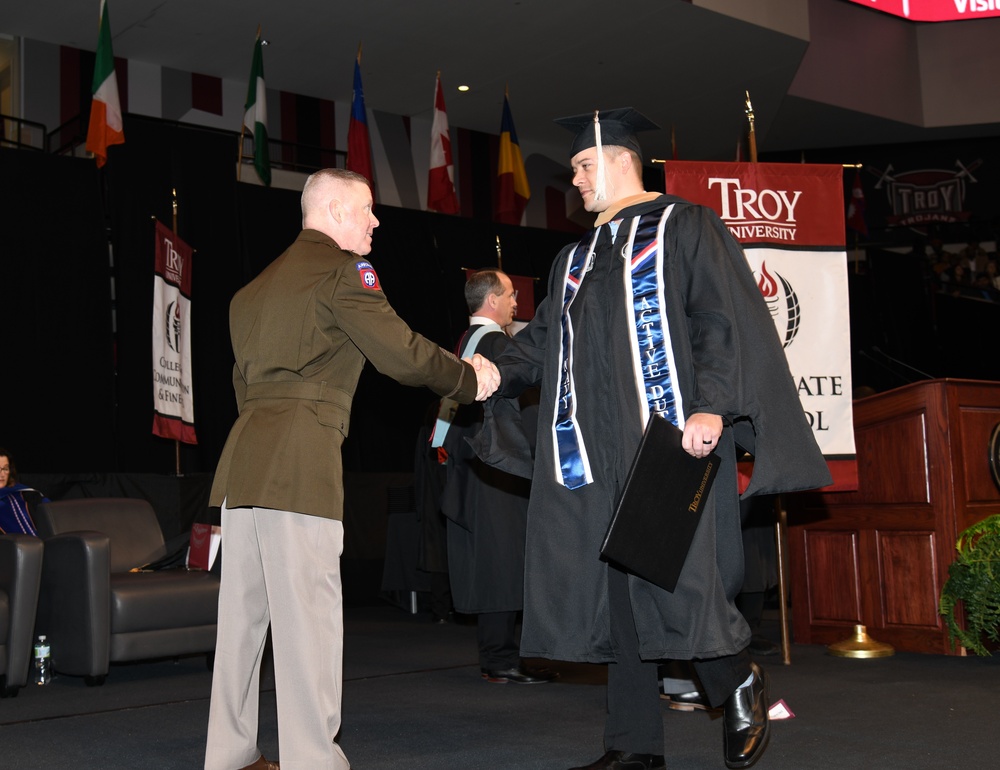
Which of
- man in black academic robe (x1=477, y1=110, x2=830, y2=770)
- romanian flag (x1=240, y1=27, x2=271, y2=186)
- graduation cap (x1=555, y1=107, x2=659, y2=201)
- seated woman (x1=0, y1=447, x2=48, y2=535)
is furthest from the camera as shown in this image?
romanian flag (x1=240, y1=27, x2=271, y2=186)

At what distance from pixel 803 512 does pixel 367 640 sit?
106 inches

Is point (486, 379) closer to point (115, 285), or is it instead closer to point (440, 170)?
point (115, 285)

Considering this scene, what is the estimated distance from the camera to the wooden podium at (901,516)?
4809 millimetres

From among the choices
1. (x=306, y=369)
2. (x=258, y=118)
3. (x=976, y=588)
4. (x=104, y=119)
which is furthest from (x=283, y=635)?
(x=258, y=118)

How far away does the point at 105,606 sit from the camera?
4.65 m

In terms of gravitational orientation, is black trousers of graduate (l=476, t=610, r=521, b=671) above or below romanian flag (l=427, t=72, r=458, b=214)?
below

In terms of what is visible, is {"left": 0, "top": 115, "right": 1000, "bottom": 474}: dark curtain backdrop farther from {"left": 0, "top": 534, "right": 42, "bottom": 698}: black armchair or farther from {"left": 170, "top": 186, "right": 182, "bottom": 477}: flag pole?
{"left": 0, "top": 534, "right": 42, "bottom": 698}: black armchair

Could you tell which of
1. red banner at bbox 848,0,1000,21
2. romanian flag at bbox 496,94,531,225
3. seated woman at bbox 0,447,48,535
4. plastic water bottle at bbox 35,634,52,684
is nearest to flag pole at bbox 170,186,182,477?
seated woman at bbox 0,447,48,535

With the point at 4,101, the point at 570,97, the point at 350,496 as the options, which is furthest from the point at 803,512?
the point at 4,101

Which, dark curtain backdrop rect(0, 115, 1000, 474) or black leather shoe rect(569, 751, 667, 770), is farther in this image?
dark curtain backdrop rect(0, 115, 1000, 474)

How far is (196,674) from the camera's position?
495 centimetres

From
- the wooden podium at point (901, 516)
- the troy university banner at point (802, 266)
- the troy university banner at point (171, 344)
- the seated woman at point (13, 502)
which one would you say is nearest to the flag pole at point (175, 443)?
the troy university banner at point (171, 344)

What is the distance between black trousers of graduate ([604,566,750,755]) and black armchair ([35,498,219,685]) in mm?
2974

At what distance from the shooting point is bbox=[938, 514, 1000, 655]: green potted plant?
14.7ft
